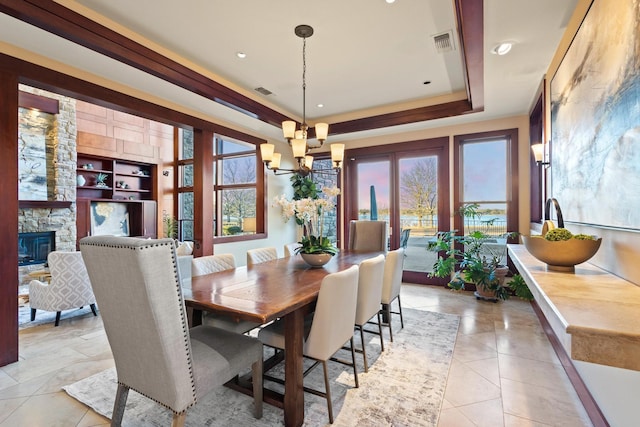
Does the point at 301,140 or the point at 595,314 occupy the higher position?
the point at 301,140

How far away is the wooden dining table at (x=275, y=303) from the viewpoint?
162 centimetres

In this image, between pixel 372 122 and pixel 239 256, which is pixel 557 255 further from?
pixel 239 256

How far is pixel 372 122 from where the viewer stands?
16.1 ft

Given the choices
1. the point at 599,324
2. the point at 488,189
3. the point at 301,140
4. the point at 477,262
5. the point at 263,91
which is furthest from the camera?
the point at 488,189

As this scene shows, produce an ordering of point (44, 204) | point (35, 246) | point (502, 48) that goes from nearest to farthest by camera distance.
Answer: point (502, 48), point (44, 204), point (35, 246)

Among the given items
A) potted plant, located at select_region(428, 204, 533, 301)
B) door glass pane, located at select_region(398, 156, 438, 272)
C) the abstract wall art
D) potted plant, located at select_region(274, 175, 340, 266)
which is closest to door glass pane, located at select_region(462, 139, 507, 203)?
potted plant, located at select_region(428, 204, 533, 301)

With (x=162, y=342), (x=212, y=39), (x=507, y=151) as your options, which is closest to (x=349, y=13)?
(x=212, y=39)

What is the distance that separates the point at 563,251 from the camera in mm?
1467

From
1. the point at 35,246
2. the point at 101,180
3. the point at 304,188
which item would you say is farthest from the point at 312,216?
the point at 101,180

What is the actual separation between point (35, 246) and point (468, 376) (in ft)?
23.4

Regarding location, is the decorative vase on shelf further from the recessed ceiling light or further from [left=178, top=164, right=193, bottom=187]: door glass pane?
[left=178, top=164, right=193, bottom=187]: door glass pane

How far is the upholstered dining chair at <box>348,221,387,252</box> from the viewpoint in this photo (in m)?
4.23

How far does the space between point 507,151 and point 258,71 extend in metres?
3.91

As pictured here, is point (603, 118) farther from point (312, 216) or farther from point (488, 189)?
point (488, 189)
